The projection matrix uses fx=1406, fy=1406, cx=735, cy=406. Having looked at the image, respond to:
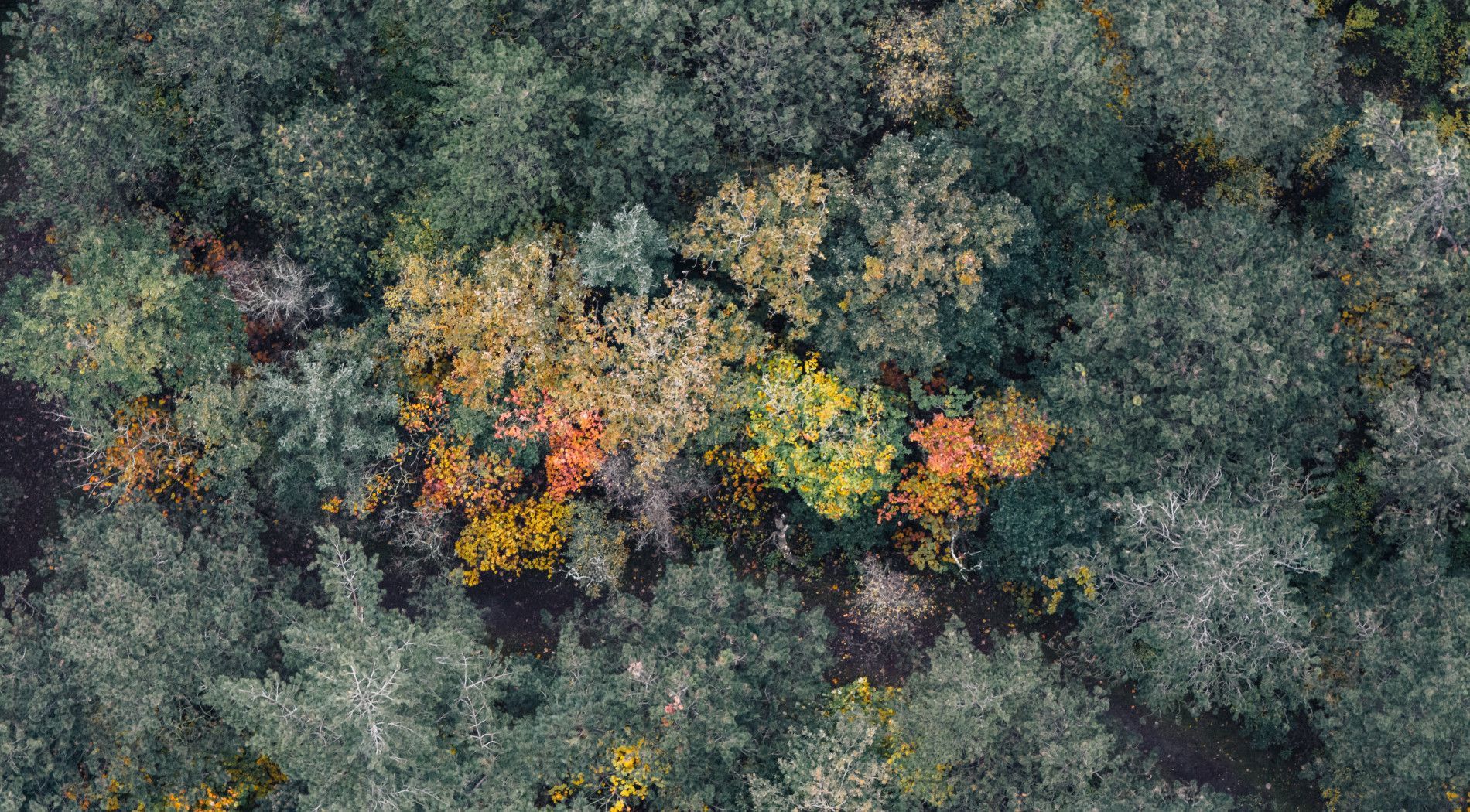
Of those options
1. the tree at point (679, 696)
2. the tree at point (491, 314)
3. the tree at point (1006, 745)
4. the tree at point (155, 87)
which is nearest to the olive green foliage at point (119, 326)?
the tree at point (155, 87)

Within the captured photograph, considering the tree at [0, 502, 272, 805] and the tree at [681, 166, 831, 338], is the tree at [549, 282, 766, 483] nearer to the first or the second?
the tree at [681, 166, 831, 338]

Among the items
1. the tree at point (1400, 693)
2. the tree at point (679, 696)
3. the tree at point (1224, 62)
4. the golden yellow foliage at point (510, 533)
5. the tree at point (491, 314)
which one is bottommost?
the tree at point (1400, 693)

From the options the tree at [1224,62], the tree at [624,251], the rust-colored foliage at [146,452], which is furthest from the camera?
the rust-colored foliage at [146,452]

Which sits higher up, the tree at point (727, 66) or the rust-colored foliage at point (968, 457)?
the tree at point (727, 66)

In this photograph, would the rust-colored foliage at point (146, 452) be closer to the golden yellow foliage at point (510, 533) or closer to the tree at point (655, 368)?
the golden yellow foliage at point (510, 533)

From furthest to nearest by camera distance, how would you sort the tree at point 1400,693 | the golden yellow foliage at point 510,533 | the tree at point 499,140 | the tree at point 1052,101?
1. the golden yellow foliage at point 510,533
2. the tree at point 499,140
3. the tree at point 1052,101
4. the tree at point 1400,693

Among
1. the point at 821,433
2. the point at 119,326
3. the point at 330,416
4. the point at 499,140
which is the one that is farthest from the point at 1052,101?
the point at 119,326

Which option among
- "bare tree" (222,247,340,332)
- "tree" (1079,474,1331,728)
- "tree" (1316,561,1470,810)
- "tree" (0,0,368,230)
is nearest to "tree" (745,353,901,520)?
"tree" (1079,474,1331,728)

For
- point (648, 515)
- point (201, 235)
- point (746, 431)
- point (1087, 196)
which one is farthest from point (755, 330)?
point (201, 235)
